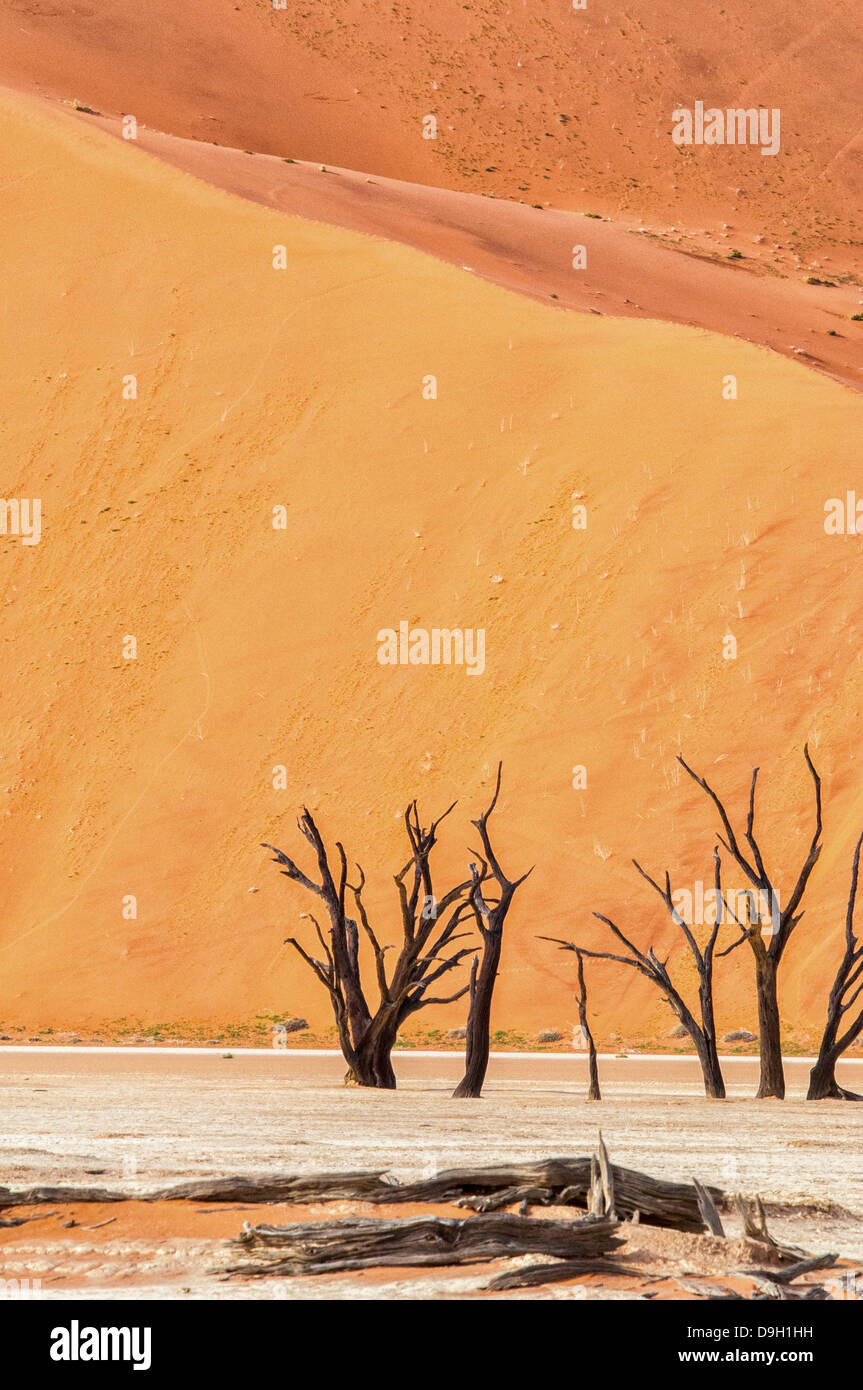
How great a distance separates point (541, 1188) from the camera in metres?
8.35

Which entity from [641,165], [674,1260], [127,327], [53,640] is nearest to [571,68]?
[641,165]

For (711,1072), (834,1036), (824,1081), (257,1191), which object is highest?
(834,1036)

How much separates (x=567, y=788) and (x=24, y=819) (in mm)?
10764

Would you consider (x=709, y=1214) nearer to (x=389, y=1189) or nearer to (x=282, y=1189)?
(x=389, y=1189)

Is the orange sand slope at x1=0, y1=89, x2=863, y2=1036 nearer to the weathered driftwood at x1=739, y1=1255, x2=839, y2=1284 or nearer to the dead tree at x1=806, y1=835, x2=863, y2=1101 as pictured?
the dead tree at x1=806, y1=835, x2=863, y2=1101

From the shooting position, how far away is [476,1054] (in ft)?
56.6

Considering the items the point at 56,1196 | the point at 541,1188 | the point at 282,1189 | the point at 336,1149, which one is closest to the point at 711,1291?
the point at 541,1188

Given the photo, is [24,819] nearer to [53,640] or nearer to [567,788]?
[53,640]

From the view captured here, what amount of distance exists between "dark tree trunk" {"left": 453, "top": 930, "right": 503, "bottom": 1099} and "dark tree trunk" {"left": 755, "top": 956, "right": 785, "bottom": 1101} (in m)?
2.71

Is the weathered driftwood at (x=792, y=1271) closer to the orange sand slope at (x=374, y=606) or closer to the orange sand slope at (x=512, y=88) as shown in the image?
the orange sand slope at (x=374, y=606)

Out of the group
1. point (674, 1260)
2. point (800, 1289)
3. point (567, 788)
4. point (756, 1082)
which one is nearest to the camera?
point (800, 1289)

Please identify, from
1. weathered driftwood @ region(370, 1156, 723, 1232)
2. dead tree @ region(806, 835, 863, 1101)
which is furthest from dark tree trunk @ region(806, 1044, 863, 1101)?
weathered driftwood @ region(370, 1156, 723, 1232)

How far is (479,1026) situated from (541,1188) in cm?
919

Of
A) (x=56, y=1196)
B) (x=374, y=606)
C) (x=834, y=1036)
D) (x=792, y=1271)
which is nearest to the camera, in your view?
(x=792, y=1271)
